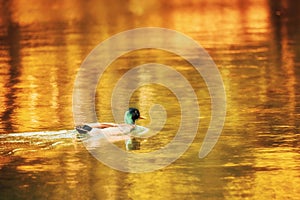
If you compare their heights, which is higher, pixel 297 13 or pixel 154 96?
pixel 297 13

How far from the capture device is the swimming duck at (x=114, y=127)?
632 inches

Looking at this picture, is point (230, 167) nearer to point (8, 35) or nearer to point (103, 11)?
point (8, 35)

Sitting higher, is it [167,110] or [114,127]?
[167,110]

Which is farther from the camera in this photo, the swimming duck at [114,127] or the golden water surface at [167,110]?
the swimming duck at [114,127]

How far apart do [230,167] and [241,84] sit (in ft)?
24.3

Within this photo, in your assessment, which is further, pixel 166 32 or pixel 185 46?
pixel 166 32

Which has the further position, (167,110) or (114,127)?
(167,110)

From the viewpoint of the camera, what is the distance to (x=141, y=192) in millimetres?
12773

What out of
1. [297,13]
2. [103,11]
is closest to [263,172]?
[297,13]

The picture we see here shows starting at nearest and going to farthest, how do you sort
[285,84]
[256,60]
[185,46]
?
[285,84] → [256,60] → [185,46]

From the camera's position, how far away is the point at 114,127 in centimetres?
1642

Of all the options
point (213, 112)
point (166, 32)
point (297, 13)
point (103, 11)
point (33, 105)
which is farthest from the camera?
point (103, 11)

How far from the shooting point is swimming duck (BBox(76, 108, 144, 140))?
1605 cm

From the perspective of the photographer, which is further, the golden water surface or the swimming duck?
the swimming duck
